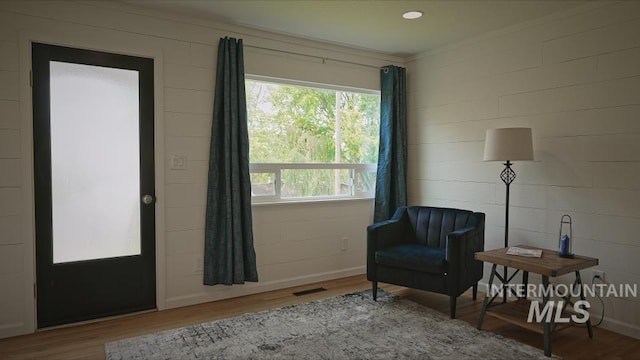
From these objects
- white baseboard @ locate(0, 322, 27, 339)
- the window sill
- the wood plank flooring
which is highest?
the window sill

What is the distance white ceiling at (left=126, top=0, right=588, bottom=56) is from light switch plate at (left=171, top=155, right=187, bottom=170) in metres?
1.22

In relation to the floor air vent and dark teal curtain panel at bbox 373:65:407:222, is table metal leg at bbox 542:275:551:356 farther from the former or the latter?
dark teal curtain panel at bbox 373:65:407:222

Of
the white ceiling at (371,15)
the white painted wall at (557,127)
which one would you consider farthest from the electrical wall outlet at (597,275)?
the white ceiling at (371,15)

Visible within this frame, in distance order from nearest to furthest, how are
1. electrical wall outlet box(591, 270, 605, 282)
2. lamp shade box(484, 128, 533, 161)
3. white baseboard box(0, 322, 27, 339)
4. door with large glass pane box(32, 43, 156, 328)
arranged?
1. white baseboard box(0, 322, 27, 339)
2. door with large glass pane box(32, 43, 156, 328)
3. electrical wall outlet box(591, 270, 605, 282)
4. lamp shade box(484, 128, 533, 161)

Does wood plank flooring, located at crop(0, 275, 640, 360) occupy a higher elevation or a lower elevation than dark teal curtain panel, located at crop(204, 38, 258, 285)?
lower

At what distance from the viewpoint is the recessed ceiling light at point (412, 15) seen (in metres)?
3.53

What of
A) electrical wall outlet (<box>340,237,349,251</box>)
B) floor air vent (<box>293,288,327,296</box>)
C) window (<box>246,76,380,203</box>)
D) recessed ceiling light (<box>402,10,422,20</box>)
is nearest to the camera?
recessed ceiling light (<box>402,10,422,20</box>)

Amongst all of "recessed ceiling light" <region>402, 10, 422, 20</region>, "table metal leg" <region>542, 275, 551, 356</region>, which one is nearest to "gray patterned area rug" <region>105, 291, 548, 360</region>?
"table metal leg" <region>542, 275, 551, 356</region>

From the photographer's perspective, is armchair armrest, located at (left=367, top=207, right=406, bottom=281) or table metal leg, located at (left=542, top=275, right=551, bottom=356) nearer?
table metal leg, located at (left=542, top=275, right=551, bottom=356)

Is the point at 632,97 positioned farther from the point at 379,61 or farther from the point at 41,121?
the point at 41,121

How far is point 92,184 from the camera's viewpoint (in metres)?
3.34

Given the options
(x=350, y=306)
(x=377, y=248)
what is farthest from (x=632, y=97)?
(x=350, y=306)

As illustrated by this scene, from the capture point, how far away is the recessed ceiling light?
139 inches

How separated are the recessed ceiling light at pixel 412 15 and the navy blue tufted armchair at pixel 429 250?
176 cm
